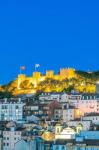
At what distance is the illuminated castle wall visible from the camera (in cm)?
7119

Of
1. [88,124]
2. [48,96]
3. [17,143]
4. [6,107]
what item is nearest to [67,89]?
[48,96]

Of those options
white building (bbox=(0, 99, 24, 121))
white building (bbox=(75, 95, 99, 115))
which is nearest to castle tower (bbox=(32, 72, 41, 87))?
white building (bbox=(0, 99, 24, 121))

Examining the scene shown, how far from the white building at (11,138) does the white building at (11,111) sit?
8676 mm

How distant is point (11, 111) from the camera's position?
Result: 58469mm

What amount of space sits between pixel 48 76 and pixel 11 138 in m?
24.4

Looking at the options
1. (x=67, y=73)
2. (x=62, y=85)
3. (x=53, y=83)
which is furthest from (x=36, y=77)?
(x=62, y=85)

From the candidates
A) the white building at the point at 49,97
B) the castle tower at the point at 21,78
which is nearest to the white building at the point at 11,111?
the white building at the point at 49,97

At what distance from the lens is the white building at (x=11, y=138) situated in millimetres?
48125

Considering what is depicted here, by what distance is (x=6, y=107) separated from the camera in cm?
5894

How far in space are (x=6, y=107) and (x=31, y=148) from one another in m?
14.0

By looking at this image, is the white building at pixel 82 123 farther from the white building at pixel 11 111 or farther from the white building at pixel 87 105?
the white building at pixel 11 111

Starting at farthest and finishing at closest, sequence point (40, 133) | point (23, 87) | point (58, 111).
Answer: point (23, 87)
point (58, 111)
point (40, 133)

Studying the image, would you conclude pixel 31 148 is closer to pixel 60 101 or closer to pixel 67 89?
pixel 60 101

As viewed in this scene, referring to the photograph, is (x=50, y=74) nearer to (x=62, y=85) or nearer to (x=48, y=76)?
(x=48, y=76)
